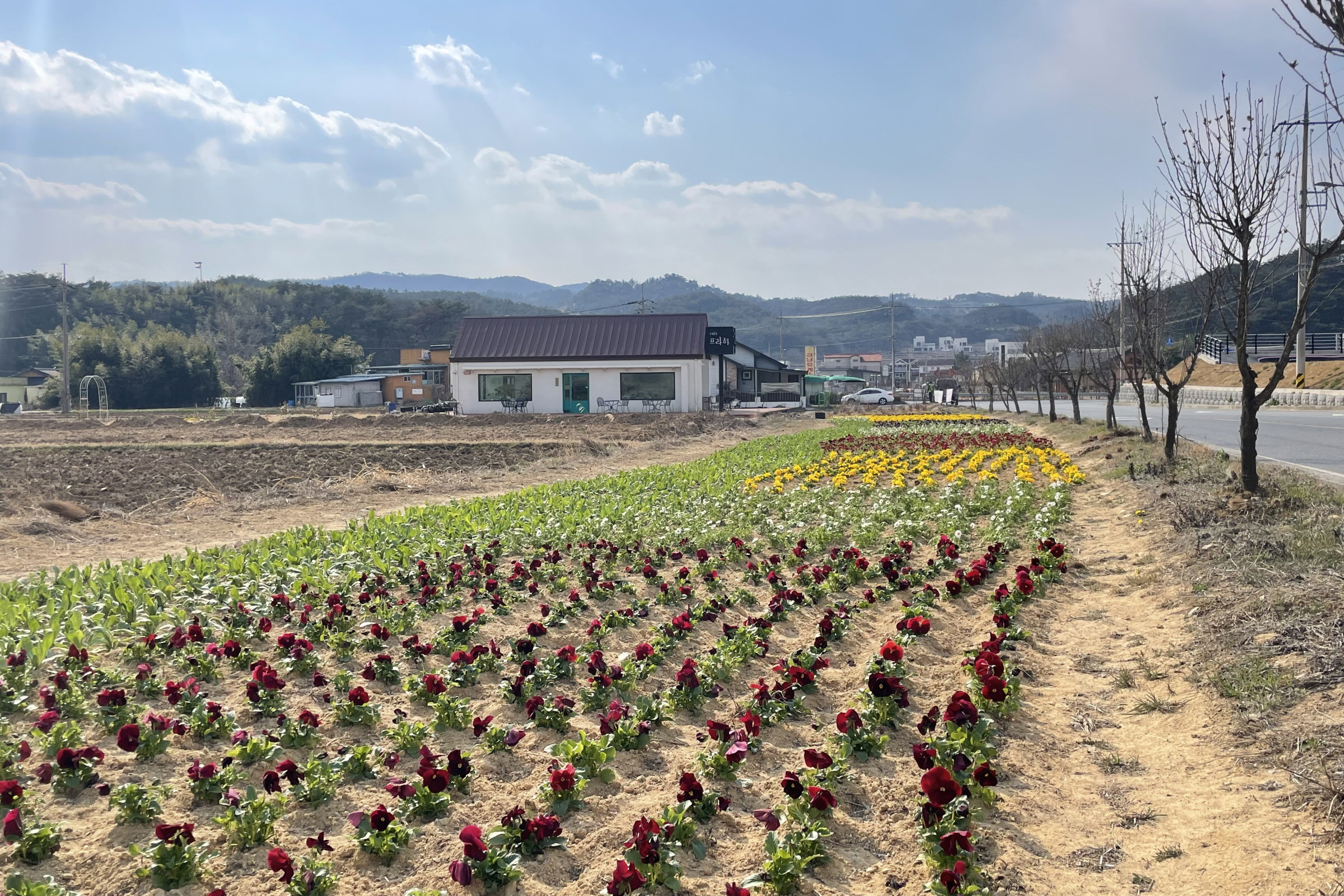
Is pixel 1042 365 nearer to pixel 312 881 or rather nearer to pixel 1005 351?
pixel 1005 351

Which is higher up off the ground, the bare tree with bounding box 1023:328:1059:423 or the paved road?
the bare tree with bounding box 1023:328:1059:423

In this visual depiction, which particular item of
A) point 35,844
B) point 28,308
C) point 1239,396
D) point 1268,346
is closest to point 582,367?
point 1239,396

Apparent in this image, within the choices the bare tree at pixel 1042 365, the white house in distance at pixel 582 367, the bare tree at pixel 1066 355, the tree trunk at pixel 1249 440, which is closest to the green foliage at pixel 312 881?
the tree trunk at pixel 1249 440

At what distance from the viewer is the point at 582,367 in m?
50.7

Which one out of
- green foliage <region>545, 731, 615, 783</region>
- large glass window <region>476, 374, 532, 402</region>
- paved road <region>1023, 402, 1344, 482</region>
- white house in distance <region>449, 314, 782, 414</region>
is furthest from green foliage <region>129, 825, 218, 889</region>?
large glass window <region>476, 374, 532, 402</region>

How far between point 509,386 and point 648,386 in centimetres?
784

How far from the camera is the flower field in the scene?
382 centimetres

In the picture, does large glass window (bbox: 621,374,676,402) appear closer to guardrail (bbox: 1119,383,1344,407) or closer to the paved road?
the paved road

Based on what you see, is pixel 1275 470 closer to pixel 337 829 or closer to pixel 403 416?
pixel 337 829

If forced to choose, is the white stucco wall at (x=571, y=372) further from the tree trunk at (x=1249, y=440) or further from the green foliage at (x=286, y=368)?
the tree trunk at (x=1249, y=440)

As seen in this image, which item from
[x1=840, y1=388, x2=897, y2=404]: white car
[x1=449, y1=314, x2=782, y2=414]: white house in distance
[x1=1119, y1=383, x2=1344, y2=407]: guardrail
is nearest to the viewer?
[x1=1119, y1=383, x2=1344, y2=407]: guardrail

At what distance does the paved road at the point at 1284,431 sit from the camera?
52.5 feet

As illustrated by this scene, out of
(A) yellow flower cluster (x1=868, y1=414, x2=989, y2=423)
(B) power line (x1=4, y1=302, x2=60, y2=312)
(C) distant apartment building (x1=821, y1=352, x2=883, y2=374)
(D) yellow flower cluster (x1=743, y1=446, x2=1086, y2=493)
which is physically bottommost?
(D) yellow flower cluster (x1=743, y1=446, x2=1086, y2=493)

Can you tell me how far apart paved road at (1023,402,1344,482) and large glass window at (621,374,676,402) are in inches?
836
